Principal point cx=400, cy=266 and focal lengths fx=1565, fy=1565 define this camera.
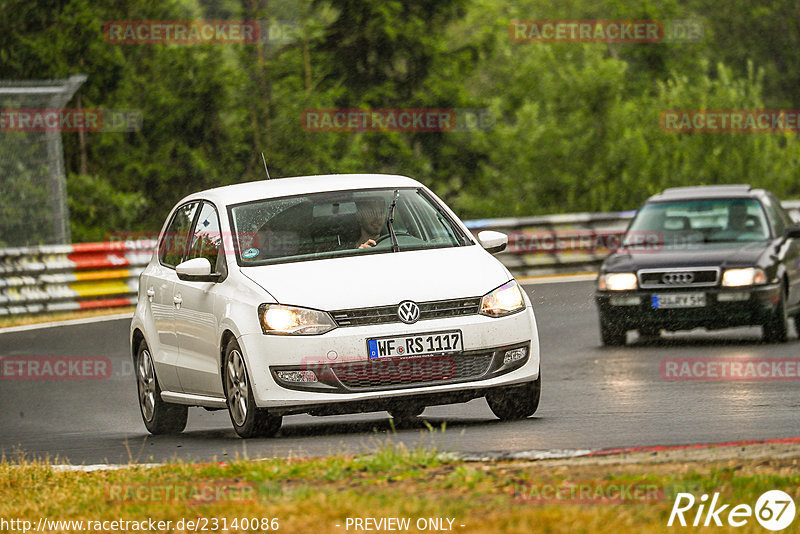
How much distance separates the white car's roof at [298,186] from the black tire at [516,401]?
1669mm

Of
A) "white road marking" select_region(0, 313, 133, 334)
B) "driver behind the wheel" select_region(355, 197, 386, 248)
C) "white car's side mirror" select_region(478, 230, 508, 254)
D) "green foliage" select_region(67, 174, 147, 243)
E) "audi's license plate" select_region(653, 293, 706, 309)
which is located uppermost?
"driver behind the wheel" select_region(355, 197, 386, 248)

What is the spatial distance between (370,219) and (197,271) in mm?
1186

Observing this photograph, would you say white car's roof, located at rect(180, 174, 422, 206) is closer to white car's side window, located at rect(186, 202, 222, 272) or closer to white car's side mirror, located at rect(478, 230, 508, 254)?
white car's side window, located at rect(186, 202, 222, 272)

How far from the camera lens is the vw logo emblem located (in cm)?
916

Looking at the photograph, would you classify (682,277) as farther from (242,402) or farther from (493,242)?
(242,402)

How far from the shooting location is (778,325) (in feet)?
51.0

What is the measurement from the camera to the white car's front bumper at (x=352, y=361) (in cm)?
911

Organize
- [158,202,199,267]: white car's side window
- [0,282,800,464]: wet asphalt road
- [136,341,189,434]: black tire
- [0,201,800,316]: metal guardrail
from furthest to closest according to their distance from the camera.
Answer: [0,201,800,316]: metal guardrail, [136,341,189,434]: black tire, [158,202,199,267]: white car's side window, [0,282,800,464]: wet asphalt road

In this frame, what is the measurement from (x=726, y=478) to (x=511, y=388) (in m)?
3.41

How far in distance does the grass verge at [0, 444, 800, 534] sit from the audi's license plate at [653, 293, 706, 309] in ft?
27.6

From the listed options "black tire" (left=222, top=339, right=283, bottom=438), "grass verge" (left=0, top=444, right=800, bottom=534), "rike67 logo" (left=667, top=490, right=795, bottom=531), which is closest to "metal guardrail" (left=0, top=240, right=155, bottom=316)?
"black tire" (left=222, top=339, right=283, bottom=438)

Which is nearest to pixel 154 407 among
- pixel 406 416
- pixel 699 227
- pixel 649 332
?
pixel 406 416

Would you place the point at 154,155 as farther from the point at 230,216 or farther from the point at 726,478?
the point at 726,478

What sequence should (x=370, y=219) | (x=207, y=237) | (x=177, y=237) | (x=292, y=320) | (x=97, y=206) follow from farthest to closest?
1. (x=97, y=206)
2. (x=177, y=237)
3. (x=207, y=237)
4. (x=370, y=219)
5. (x=292, y=320)
